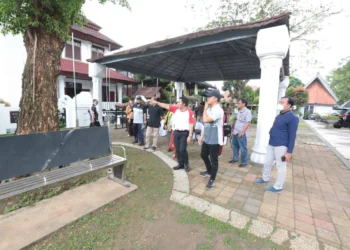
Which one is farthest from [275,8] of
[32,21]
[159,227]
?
[159,227]

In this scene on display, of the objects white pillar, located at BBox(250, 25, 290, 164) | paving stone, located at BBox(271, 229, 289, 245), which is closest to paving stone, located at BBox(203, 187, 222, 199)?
paving stone, located at BBox(271, 229, 289, 245)

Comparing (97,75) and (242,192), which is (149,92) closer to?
(97,75)

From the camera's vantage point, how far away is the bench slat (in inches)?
83.3

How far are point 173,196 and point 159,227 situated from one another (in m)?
0.72

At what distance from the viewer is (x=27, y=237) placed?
1.97m

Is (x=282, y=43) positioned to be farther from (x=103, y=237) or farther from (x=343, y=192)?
(x=103, y=237)

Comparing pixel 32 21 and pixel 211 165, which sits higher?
pixel 32 21

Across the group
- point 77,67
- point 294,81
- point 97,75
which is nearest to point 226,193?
point 97,75

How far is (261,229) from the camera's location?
88.0 inches

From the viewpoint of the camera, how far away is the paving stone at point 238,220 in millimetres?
2305

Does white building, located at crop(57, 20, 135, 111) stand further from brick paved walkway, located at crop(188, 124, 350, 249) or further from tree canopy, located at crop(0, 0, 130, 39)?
brick paved walkway, located at crop(188, 124, 350, 249)

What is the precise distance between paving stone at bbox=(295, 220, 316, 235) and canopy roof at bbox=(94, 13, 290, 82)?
3.70 metres

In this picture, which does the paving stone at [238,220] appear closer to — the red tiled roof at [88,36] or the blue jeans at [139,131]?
the blue jeans at [139,131]

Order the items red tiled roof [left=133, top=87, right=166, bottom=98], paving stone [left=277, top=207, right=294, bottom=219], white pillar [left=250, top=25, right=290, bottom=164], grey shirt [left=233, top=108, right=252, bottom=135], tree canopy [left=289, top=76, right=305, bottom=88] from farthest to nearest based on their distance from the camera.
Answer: tree canopy [left=289, top=76, right=305, bottom=88] → red tiled roof [left=133, top=87, right=166, bottom=98] → grey shirt [left=233, top=108, right=252, bottom=135] → white pillar [left=250, top=25, right=290, bottom=164] → paving stone [left=277, top=207, right=294, bottom=219]
